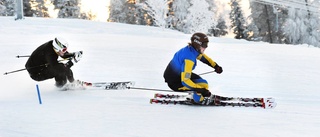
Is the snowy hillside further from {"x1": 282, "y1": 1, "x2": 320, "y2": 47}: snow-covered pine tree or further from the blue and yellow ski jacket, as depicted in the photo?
{"x1": 282, "y1": 1, "x2": 320, "y2": 47}: snow-covered pine tree

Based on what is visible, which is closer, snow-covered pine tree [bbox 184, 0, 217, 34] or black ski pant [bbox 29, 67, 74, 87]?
black ski pant [bbox 29, 67, 74, 87]

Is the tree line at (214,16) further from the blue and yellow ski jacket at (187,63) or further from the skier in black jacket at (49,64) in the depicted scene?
the blue and yellow ski jacket at (187,63)

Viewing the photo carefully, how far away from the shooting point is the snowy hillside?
459cm

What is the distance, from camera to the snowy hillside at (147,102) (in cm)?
459

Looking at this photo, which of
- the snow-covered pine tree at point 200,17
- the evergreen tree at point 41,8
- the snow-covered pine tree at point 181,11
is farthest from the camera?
the evergreen tree at point 41,8

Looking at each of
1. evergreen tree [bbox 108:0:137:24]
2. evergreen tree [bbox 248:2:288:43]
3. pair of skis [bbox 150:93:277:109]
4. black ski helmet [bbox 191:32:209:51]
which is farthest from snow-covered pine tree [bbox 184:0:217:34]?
black ski helmet [bbox 191:32:209:51]

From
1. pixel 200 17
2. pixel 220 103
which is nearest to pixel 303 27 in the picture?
pixel 200 17

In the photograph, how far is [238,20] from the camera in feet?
137

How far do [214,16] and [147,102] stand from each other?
32.4m

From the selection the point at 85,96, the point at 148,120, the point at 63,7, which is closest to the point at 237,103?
the point at 148,120

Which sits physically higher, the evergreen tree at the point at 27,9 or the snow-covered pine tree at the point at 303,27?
the evergreen tree at the point at 27,9

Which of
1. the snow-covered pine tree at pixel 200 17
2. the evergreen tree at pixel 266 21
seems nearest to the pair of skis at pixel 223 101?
the snow-covered pine tree at pixel 200 17

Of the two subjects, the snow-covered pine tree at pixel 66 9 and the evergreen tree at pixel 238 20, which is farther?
the evergreen tree at pixel 238 20

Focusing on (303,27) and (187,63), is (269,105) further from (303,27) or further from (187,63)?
(303,27)
